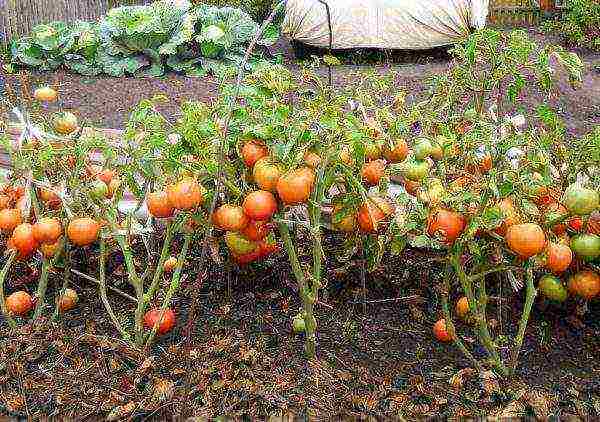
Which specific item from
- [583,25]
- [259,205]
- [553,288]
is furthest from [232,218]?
[583,25]

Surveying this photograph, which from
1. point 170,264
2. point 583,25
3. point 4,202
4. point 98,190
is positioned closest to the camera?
point 98,190

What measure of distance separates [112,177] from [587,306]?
153cm

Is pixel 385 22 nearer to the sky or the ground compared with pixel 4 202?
nearer to the ground

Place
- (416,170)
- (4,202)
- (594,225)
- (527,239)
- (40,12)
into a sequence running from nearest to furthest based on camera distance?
(527,239), (416,170), (594,225), (4,202), (40,12)

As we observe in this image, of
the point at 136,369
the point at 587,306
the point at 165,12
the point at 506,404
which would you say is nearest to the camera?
the point at 506,404

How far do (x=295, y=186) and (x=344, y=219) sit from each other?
39 centimetres

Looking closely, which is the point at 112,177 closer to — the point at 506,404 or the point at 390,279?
the point at 390,279

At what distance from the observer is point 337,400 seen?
185cm

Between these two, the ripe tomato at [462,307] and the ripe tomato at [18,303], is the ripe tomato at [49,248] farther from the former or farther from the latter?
the ripe tomato at [462,307]

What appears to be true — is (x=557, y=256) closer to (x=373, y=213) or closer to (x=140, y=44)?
(x=373, y=213)

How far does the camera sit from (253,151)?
69.2 inches

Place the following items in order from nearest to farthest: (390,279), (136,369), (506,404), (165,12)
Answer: (506,404) < (136,369) < (390,279) < (165,12)

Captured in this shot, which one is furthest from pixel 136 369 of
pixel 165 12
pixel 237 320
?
pixel 165 12

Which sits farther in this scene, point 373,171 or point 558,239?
point 373,171
